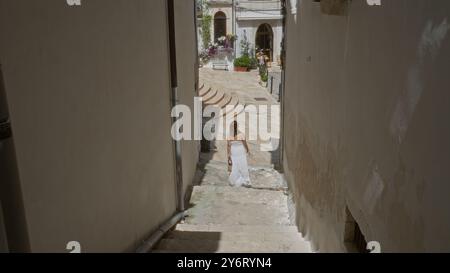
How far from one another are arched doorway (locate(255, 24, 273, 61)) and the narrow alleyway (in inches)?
715

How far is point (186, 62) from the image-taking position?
9.54 metres

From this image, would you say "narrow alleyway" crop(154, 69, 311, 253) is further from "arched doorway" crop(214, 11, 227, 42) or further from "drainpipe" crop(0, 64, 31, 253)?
"arched doorway" crop(214, 11, 227, 42)

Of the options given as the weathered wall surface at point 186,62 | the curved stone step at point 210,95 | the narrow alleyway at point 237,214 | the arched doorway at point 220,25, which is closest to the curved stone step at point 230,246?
the narrow alleyway at point 237,214

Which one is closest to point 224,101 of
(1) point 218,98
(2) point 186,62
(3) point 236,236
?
(1) point 218,98

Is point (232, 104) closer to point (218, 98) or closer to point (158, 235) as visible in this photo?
point (218, 98)

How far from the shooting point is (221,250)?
18.4 ft

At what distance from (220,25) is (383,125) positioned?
30235 mm

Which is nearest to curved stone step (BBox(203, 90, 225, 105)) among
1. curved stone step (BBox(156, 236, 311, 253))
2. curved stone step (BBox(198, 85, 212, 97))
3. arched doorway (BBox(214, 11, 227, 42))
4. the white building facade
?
A: curved stone step (BBox(198, 85, 212, 97))

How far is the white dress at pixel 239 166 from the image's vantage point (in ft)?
32.5

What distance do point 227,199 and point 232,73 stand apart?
20.0m

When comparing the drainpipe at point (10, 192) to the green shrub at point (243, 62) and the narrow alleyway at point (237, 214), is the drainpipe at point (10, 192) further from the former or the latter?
the green shrub at point (243, 62)

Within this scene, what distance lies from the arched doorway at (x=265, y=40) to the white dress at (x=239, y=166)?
22422 millimetres
